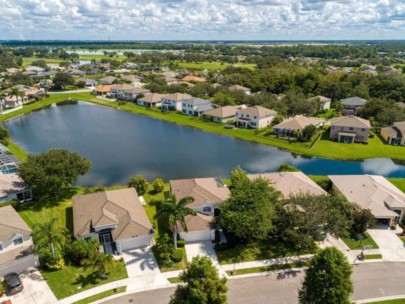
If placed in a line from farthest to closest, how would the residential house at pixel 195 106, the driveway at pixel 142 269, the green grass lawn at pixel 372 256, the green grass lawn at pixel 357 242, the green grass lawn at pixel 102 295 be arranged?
the residential house at pixel 195 106 < the green grass lawn at pixel 357 242 < the green grass lawn at pixel 372 256 < the driveway at pixel 142 269 < the green grass lawn at pixel 102 295

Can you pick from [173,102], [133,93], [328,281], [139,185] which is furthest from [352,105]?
[328,281]

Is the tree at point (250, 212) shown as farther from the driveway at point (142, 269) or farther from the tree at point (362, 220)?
the tree at point (362, 220)

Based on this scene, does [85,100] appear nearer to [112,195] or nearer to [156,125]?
[156,125]

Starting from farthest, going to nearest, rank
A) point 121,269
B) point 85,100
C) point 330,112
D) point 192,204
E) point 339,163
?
point 85,100 < point 330,112 < point 339,163 < point 192,204 < point 121,269

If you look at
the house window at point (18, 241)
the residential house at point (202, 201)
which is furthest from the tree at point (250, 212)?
the house window at point (18, 241)

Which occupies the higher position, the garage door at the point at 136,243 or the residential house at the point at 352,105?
the residential house at the point at 352,105

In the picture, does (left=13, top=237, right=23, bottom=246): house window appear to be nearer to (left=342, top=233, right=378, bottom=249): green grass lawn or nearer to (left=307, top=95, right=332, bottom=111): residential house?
(left=342, top=233, right=378, bottom=249): green grass lawn

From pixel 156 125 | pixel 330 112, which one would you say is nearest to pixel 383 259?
pixel 156 125

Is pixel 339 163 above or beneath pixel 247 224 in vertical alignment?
beneath
